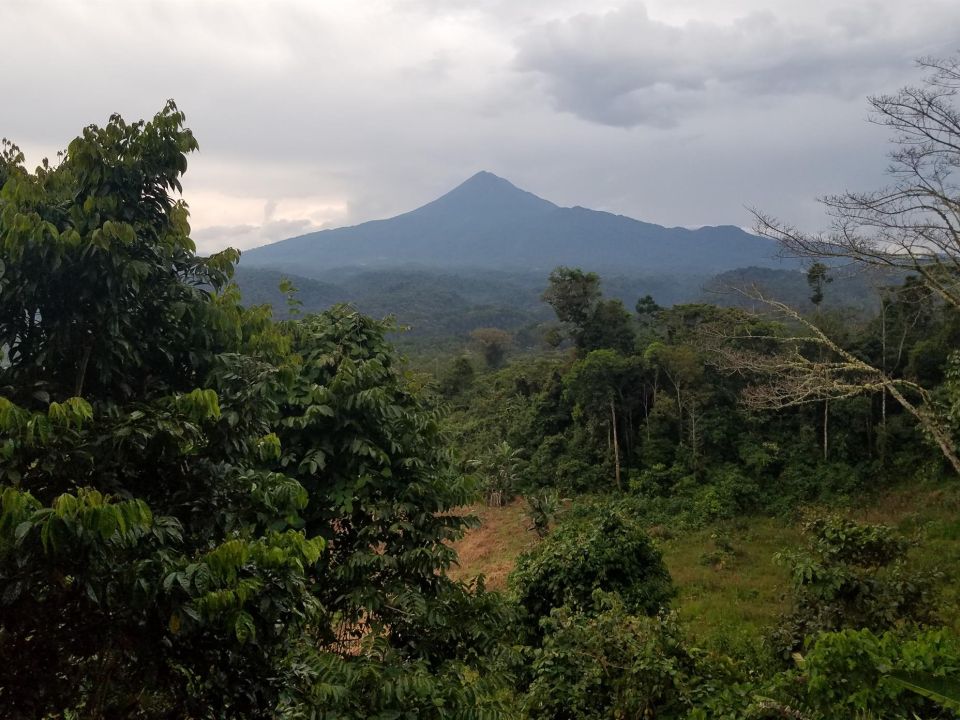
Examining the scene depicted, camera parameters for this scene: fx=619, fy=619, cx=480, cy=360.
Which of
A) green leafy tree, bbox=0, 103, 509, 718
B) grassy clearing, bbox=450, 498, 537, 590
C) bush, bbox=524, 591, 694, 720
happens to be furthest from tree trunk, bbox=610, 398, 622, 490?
green leafy tree, bbox=0, 103, 509, 718

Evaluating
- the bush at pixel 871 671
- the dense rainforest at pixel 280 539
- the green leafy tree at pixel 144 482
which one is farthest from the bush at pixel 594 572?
the green leafy tree at pixel 144 482

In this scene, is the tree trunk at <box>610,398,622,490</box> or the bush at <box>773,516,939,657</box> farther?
the tree trunk at <box>610,398,622,490</box>

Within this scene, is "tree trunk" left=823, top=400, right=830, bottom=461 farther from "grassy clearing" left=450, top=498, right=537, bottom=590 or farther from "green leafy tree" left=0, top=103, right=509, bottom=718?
"green leafy tree" left=0, top=103, right=509, bottom=718

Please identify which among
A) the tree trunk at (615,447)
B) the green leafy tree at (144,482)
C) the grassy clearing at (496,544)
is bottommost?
the grassy clearing at (496,544)

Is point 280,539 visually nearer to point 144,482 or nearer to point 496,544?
point 144,482

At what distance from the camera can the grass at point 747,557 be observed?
1151 centimetres

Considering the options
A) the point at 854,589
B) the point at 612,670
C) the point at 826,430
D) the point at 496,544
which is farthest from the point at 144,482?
the point at 826,430

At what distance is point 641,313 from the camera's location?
27.5 metres

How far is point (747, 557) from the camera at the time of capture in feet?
48.6

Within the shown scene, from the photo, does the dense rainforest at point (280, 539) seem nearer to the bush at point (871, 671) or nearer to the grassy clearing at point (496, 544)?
the bush at point (871, 671)

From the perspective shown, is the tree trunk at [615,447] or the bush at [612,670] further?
the tree trunk at [615,447]

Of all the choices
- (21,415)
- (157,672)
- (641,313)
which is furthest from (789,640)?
(641,313)

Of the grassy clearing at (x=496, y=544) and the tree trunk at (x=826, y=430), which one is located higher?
the tree trunk at (x=826, y=430)

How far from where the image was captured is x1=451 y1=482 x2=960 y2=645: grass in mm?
11508
